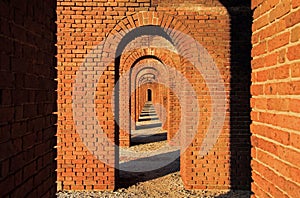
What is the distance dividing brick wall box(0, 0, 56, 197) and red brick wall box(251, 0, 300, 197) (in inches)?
61.0

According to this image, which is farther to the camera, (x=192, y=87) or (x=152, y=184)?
(x=152, y=184)

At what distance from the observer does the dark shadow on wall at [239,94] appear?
5.96m

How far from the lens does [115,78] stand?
20.1 ft

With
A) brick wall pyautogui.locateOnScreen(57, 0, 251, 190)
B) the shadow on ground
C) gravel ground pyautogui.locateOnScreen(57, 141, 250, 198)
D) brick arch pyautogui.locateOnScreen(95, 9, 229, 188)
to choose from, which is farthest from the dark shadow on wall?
the shadow on ground

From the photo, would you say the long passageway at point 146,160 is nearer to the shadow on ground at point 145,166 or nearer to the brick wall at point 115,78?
the shadow on ground at point 145,166

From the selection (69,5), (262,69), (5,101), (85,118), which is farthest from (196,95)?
(5,101)

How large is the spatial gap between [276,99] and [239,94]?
4.19 meters

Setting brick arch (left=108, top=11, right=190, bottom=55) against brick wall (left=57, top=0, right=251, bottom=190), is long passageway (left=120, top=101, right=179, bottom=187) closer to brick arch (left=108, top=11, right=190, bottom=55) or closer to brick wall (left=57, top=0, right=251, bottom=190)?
brick wall (left=57, top=0, right=251, bottom=190)

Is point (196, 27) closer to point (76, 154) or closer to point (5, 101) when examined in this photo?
point (76, 154)

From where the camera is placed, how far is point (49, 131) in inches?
95.7

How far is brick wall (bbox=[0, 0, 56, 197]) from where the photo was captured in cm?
171

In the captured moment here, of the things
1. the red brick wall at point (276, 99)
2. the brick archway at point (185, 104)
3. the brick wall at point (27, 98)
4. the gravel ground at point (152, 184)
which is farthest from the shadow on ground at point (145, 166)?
the red brick wall at point (276, 99)

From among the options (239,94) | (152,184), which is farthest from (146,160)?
(239,94)

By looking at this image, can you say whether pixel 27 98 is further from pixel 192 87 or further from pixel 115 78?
pixel 192 87
